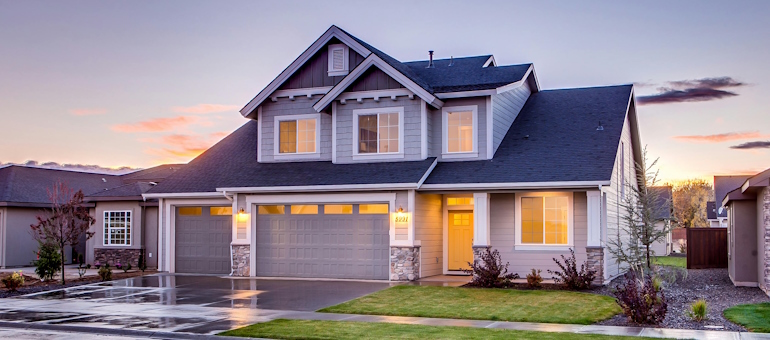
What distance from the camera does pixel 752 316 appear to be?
13.3m

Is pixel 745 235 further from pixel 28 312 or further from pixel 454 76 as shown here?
pixel 28 312

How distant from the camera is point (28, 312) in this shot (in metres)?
14.9

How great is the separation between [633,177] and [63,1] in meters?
21.0

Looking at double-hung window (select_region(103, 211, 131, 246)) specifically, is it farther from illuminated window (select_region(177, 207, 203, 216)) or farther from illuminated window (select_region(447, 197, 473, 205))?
illuminated window (select_region(447, 197, 473, 205))

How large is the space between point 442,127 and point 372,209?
11.3 feet

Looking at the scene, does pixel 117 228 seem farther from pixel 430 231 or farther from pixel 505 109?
pixel 505 109

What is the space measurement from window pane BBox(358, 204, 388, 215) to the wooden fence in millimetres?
12380

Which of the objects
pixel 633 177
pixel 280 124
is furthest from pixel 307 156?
pixel 633 177

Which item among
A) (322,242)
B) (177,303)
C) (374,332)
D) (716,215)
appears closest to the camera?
(374,332)

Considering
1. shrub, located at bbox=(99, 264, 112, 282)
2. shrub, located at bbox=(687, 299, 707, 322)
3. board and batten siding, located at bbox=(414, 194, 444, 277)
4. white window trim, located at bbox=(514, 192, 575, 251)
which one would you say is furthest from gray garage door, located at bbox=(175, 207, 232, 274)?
shrub, located at bbox=(687, 299, 707, 322)

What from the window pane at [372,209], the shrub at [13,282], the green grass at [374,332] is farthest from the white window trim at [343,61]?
the green grass at [374,332]

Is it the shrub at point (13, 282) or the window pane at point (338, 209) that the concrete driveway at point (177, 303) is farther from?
the window pane at point (338, 209)

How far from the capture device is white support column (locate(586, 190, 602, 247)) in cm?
1878

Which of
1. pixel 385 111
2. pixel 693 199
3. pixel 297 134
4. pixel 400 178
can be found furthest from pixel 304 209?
pixel 693 199
